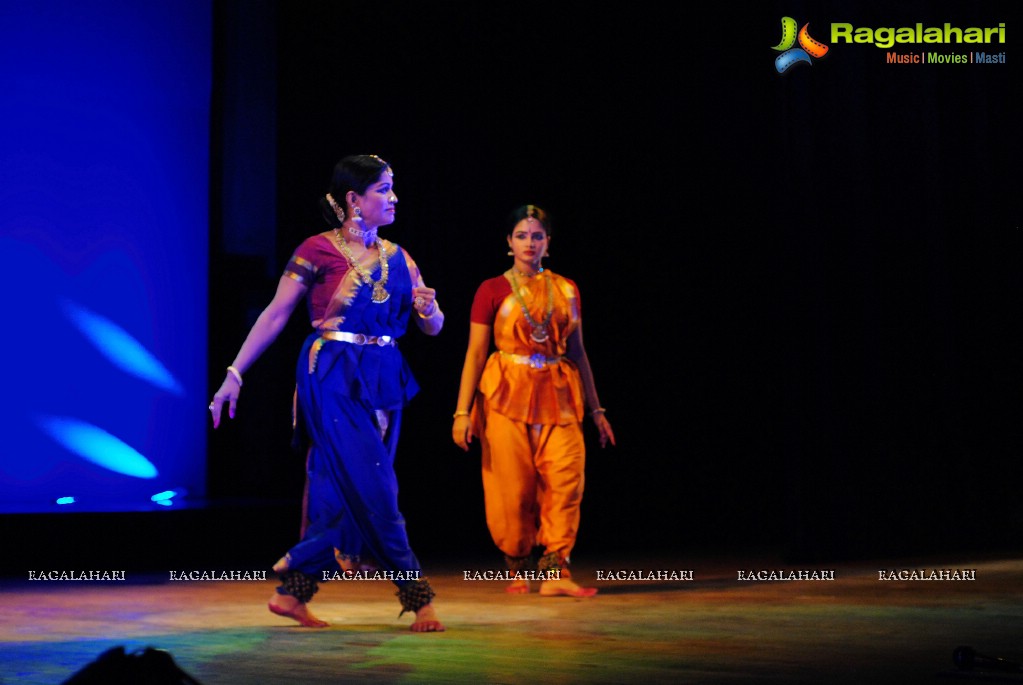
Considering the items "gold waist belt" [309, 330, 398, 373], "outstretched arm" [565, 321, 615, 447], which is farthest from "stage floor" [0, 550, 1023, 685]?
"gold waist belt" [309, 330, 398, 373]

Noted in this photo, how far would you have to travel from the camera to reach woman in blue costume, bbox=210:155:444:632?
14.3ft

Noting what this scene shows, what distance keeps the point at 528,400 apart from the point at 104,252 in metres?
2.50

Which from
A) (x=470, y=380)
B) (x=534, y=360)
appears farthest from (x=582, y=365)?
(x=470, y=380)

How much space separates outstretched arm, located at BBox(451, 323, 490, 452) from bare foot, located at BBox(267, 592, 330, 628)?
4.42ft

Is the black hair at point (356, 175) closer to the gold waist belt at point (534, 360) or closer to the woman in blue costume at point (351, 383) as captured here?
Result: the woman in blue costume at point (351, 383)

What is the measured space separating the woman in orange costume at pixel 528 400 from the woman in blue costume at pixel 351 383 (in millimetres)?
1097

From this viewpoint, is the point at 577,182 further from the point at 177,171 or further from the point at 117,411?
the point at 117,411

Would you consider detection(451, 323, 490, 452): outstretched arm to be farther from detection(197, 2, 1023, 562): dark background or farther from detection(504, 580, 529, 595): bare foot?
detection(197, 2, 1023, 562): dark background

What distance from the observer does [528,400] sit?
18.5 feet

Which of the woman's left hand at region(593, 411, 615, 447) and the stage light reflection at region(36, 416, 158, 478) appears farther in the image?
the stage light reflection at region(36, 416, 158, 478)

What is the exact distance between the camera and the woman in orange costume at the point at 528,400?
5645 millimetres

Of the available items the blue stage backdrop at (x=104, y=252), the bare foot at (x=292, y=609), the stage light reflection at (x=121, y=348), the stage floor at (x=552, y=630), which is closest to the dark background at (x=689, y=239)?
the blue stage backdrop at (x=104, y=252)

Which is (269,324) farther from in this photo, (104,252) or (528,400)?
(104,252)

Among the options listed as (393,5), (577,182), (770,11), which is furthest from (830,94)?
(393,5)
